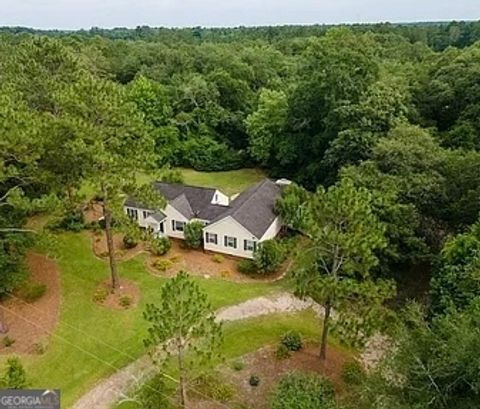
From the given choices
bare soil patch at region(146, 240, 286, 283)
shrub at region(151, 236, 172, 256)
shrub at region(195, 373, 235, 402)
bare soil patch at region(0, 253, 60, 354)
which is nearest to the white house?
bare soil patch at region(146, 240, 286, 283)

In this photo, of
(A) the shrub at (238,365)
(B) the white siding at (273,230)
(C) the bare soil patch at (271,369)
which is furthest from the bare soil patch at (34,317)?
(B) the white siding at (273,230)

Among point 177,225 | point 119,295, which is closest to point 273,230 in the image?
point 177,225

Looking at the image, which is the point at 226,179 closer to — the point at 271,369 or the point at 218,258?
the point at 218,258

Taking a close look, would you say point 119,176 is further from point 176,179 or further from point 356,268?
point 176,179

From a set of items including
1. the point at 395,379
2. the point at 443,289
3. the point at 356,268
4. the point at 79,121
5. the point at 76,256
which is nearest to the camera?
the point at 395,379

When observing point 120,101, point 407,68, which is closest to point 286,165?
point 407,68

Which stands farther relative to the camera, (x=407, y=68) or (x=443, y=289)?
(x=407, y=68)
